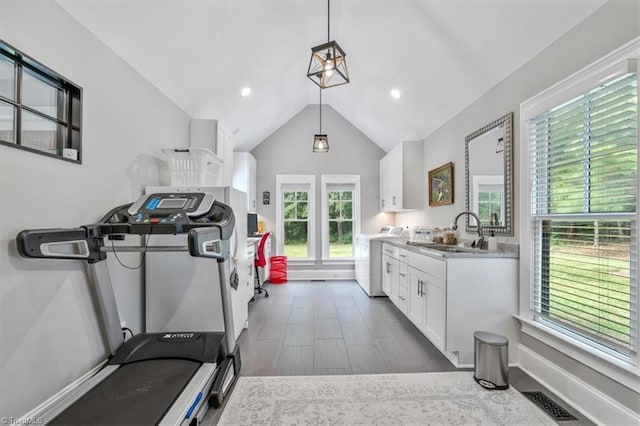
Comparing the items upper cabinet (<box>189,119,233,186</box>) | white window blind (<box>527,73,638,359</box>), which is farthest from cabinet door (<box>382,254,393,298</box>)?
upper cabinet (<box>189,119,233,186</box>)

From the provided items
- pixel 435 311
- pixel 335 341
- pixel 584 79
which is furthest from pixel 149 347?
pixel 584 79

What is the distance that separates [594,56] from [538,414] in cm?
235

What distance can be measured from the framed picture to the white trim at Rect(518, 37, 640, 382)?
1286 mm

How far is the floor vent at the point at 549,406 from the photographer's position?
6.15 feet

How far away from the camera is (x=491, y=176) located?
2980 millimetres

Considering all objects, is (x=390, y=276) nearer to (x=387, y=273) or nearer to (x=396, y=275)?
(x=387, y=273)

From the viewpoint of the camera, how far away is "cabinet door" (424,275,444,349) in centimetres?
255

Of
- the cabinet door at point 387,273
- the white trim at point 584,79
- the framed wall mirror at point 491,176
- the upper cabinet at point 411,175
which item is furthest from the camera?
the upper cabinet at point 411,175

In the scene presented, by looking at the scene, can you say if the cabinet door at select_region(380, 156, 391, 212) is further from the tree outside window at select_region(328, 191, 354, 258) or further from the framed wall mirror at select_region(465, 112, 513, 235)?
the framed wall mirror at select_region(465, 112, 513, 235)

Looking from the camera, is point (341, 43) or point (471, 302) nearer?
point (471, 302)

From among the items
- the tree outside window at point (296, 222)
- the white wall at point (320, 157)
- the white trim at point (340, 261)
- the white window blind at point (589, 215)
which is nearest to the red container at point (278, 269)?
the tree outside window at point (296, 222)

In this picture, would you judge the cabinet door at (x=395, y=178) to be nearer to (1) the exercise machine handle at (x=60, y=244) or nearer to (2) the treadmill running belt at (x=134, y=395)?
(2) the treadmill running belt at (x=134, y=395)

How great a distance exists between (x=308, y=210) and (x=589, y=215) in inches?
187

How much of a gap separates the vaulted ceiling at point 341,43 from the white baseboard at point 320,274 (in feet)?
9.66
